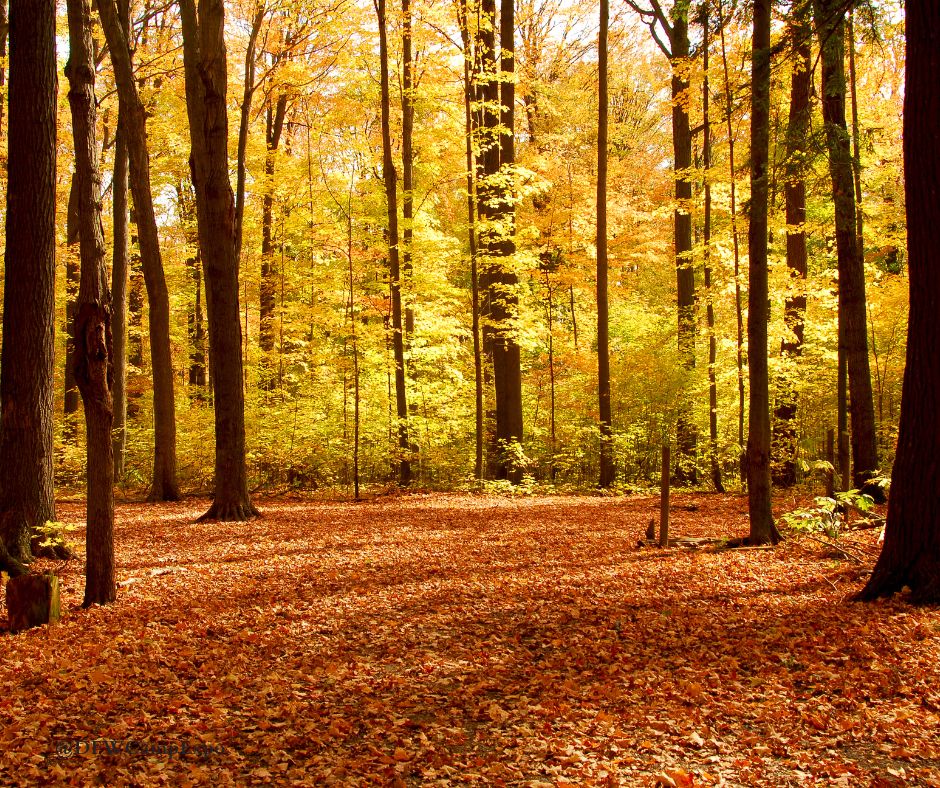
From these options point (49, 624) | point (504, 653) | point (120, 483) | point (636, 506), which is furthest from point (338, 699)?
point (120, 483)

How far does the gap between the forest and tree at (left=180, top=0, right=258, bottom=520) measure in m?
0.06

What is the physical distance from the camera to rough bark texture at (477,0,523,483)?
14156 mm

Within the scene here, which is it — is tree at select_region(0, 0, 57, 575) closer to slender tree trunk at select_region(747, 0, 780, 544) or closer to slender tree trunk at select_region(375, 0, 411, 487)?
slender tree trunk at select_region(375, 0, 411, 487)

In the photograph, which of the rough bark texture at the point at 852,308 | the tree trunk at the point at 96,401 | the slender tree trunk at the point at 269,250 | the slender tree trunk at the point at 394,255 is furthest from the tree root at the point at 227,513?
the rough bark texture at the point at 852,308

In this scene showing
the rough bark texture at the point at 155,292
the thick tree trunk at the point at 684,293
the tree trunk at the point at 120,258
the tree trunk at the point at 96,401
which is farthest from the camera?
the thick tree trunk at the point at 684,293

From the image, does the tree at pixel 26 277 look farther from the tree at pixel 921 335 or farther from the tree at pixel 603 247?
the tree at pixel 603 247

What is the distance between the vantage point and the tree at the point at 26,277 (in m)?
6.73

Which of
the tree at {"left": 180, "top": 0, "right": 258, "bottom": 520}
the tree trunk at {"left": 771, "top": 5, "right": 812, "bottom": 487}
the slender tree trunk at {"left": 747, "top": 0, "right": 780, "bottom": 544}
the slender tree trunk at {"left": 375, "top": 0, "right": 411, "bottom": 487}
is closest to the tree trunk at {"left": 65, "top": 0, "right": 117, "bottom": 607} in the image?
the tree at {"left": 180, "top": 0, "right": 258, "bottom": 520}

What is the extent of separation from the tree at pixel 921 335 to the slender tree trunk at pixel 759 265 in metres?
1.95

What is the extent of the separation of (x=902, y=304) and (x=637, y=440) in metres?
5.97

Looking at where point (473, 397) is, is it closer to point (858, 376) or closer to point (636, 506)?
point (636, 506)

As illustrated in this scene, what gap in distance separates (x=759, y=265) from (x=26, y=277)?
7478 millimetres

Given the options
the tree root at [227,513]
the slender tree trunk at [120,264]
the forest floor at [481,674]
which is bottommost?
the forest floor at [481,674]

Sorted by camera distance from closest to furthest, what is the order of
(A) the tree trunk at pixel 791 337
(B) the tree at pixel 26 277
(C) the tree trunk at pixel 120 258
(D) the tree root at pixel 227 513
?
(B) the tree at pixel 26 277
(D) the tree root at pixel 227 513
(A) the tree trunk at pixel 791 337
(C) the tree trunk at pixel 120 258
